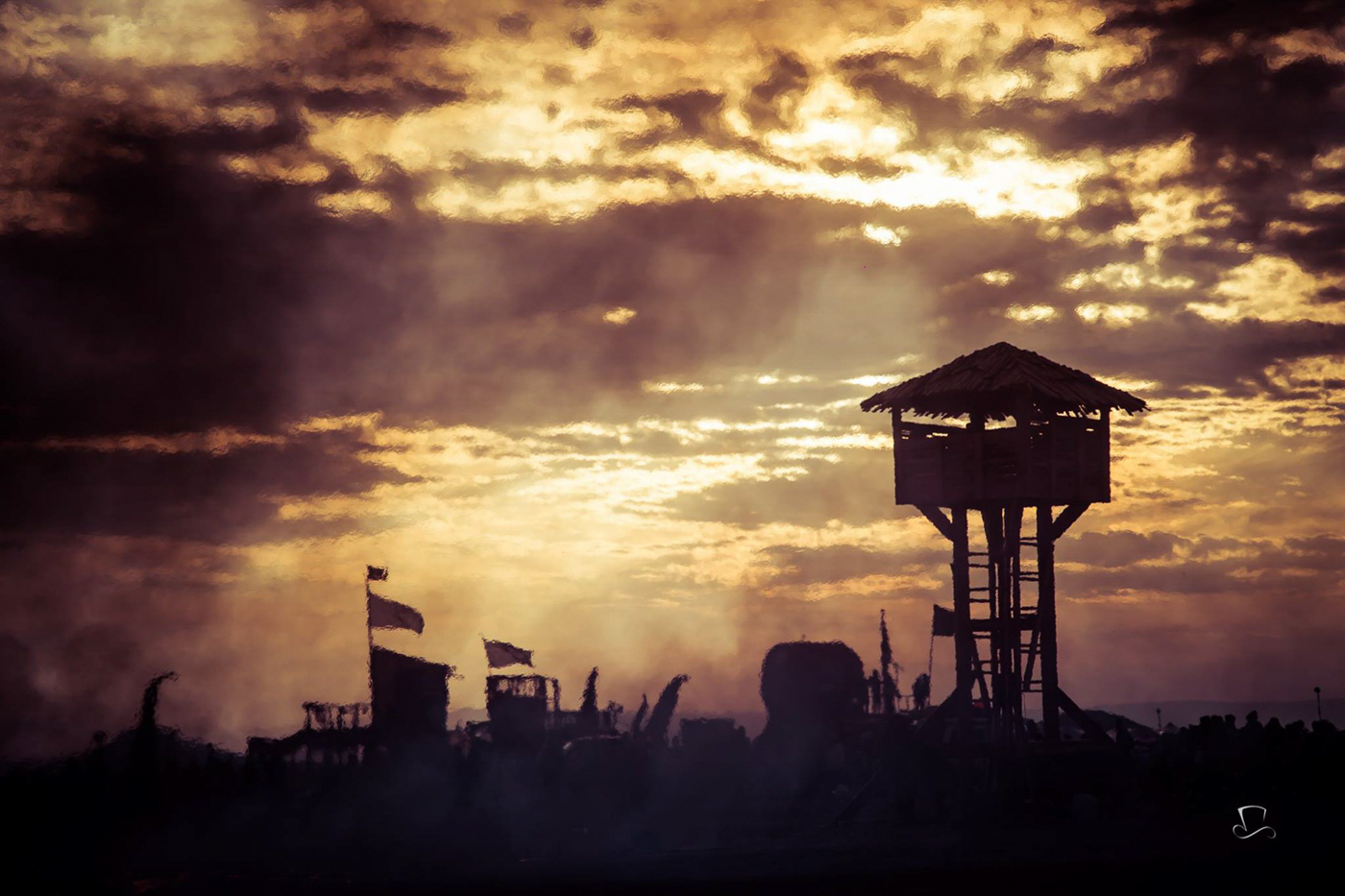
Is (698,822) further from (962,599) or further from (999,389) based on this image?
(999,389)

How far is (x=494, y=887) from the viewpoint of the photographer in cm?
3619

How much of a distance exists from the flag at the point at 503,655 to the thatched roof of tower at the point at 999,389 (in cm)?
2716

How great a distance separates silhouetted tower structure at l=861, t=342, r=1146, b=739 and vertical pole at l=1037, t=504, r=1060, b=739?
0.10 ft

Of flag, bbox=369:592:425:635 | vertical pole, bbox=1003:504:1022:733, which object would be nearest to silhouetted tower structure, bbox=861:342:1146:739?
vertical pole, bbox=1003:504:1022:733

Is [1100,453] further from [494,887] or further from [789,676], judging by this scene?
[789,676]

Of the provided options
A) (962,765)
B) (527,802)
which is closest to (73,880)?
(527,802)

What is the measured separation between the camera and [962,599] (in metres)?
47.8

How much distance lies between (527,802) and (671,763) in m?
17.0

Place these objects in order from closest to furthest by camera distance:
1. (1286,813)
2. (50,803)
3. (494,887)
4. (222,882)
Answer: (494,887), (222,882), (1286,813), (50,803)

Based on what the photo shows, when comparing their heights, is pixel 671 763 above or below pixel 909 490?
below

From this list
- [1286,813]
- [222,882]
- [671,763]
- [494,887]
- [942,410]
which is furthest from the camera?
[671,763]

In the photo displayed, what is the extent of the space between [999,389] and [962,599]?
723 cm

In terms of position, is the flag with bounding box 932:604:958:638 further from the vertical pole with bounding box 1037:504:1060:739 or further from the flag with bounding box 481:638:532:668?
the flag with bounding box 481:638:532:668

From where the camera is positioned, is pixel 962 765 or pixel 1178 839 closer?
pixel 1178 839
